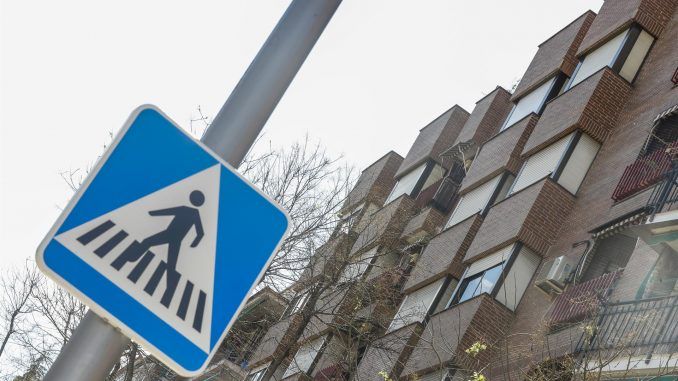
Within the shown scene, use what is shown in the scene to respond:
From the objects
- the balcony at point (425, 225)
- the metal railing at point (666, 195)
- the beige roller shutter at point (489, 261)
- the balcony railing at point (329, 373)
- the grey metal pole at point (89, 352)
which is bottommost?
the grey metal pole at point (89, 352)

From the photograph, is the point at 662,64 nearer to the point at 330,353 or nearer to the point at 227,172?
the point at 330,353

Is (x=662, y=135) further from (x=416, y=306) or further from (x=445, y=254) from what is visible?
(x=416, y=306)

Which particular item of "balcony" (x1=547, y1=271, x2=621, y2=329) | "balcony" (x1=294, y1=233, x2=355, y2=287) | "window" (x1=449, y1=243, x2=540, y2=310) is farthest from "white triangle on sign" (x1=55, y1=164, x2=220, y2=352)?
"balcony" (x1=294, y1=233, x2=355, y2=287)

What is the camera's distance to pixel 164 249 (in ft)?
10.7

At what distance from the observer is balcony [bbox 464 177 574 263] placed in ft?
71.7

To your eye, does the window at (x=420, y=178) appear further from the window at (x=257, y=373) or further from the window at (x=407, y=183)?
the window at (x=257, y=373)

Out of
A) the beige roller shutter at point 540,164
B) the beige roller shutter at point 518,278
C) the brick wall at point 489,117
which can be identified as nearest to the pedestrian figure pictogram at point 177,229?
the beige roller shutter at point 518,278

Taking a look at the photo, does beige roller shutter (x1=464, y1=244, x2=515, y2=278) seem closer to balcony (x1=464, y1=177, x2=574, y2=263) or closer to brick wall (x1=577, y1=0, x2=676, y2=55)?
balcony (x1=464, y1=177, x2=574, y2=263)

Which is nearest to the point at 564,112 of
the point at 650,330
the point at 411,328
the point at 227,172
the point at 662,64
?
the point at 662,64

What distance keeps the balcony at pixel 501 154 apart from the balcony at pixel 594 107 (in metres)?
1.59

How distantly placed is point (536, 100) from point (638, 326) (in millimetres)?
12320

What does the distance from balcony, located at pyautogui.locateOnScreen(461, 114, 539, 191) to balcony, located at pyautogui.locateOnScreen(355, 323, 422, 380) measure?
464 cm

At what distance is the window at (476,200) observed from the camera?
25594mm

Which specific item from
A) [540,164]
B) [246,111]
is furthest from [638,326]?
[246,111]
